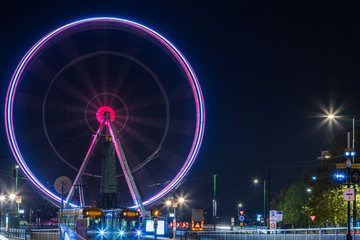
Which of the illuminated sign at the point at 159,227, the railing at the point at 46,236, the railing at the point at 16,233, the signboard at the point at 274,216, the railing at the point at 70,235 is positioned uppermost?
the railing at the point at 70,235

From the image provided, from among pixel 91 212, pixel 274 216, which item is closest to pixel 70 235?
pixel 274 216

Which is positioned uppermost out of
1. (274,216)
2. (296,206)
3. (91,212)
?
(274,216)

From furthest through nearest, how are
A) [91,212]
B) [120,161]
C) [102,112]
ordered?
[120,161], [91,212], [102,112]

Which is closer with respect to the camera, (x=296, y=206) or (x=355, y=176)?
(x=355, y=176)

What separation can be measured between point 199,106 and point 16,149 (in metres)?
11.7

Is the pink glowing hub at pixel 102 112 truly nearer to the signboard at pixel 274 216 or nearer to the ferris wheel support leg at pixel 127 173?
the ferris wheel support leg at pixel 127 173

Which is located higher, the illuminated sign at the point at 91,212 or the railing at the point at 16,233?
the illuminated sign at the point at 91,212

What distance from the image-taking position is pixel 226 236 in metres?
41.2

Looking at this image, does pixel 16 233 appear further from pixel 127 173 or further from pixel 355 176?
pixel 355 176

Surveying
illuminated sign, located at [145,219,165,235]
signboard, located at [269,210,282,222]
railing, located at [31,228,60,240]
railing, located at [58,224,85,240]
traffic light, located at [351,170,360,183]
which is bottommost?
railing, located at [31,228,60,240]

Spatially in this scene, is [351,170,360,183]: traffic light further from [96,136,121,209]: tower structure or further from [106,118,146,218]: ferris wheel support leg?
[96,136,121,209]: tower structure

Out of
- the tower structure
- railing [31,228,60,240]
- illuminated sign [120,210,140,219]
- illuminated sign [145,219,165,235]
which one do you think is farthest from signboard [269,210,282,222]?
the tower structure

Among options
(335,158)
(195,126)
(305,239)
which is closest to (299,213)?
(335,158)

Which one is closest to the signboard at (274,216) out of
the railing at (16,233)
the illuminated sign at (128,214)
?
the illuminated sign at (128,214)
